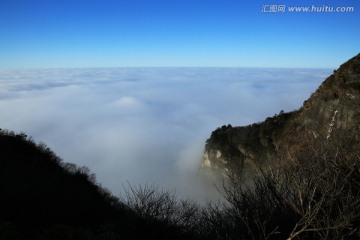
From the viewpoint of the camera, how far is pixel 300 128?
53906 mm

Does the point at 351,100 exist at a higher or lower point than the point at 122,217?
higher

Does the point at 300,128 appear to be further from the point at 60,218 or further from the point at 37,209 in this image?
the point at 37,209

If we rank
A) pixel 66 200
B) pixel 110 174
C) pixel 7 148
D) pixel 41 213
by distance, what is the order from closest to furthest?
pixel 41 213
pixel 66 200
pixel 7 148
pixel 110 174

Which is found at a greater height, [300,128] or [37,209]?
[37,209]

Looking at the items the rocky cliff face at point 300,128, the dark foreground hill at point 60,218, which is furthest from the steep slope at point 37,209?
the rocky cliff face at point 300,128

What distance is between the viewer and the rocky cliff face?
4455 centimetres

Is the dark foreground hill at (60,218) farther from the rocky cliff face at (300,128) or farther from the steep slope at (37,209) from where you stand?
the rocky cliff face at (300,128)

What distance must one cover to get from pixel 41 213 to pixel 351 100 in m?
45.5

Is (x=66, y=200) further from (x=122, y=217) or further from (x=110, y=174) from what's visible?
(x=110, y=174)

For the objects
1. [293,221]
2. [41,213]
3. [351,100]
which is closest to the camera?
[293,221]

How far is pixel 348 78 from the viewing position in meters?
48.4

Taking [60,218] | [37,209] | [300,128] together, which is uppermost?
[37,209]

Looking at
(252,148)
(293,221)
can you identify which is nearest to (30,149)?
(293,221)

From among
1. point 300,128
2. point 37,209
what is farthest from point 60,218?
point 300,128
